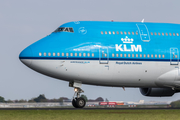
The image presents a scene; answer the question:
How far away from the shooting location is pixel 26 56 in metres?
32.3

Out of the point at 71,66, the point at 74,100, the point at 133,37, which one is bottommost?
the point at 74,100

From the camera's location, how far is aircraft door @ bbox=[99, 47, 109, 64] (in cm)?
3322

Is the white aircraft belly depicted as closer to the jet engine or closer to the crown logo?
the crown logo

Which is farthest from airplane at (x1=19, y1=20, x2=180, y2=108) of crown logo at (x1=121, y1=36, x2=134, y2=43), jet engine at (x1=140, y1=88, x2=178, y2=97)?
jet engine at (x1=140, y1=88, x2=178, y2=97)

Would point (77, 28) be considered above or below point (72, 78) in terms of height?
above

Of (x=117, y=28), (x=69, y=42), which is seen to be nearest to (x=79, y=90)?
(x=69, y=42)

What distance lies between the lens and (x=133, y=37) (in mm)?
34688

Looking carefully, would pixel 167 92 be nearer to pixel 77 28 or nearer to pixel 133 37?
pixel 133 37

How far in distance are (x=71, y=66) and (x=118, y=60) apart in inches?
156


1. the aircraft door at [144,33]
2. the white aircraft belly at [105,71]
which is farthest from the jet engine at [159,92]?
the aircraft door at [144,33]

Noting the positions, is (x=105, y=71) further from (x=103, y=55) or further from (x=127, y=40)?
(x=127, y=40)

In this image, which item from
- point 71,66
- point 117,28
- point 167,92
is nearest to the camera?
point 71,66

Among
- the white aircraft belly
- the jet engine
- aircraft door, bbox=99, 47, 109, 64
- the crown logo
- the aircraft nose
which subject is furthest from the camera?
the jet engine

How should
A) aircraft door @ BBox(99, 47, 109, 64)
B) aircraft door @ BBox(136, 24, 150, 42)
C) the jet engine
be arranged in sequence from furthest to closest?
the jet engine, aircraft door @ BBox(136, 24, 150, 42), aircraft door @ BBox(99, 47, 109, 64)
